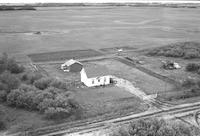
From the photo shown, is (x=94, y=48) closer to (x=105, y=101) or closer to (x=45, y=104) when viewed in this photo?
(x=105, y=101)

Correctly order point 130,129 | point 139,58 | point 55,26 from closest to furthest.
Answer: point 130,129
point 139,58
point 55,26

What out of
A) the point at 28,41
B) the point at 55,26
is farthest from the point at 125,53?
the point at 55,26

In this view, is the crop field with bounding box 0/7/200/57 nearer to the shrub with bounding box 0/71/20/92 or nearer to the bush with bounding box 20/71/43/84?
the bush with bounding box 20/71/43/84

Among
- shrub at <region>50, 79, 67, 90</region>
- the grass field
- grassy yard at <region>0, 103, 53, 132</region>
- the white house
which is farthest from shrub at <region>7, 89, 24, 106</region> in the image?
the grass field

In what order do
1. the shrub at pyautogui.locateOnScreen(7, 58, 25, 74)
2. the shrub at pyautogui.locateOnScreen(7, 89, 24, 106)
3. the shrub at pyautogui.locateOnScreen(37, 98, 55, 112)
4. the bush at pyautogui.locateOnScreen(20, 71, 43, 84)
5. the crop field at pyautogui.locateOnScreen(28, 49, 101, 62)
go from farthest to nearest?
the crop field at pyautogui.locateOnScreen(28, 49, 101, 62), the shrub at pyautogui.locateOnScreen(7, 58, 25, 74), the bush at pyautogui.locateOnScreen(20, 71, 43, 84), the shrub at pyautogui.locateOnScreen(7, 89, 24, 106), the shrub at pyautogui.locateOnScreen(37, 98, 55, 112)

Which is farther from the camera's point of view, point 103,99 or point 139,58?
point 139,58

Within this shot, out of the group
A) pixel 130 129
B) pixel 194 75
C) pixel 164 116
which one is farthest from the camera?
pixel 194 75

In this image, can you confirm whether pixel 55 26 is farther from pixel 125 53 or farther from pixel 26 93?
pixel 26 93
